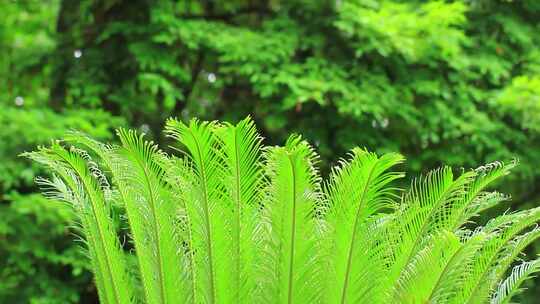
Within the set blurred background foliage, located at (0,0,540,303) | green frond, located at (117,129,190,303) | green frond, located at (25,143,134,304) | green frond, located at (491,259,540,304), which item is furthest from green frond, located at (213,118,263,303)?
blurred background foliage, located at (0,0,540,303)

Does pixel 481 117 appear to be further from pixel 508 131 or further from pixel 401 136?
pixel 401 136

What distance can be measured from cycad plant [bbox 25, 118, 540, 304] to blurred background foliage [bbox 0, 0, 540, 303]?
8.49 feet

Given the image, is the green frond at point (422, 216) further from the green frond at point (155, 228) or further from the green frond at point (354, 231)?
the green frond at point (155, 228)

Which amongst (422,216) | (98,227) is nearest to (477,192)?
(422,216)

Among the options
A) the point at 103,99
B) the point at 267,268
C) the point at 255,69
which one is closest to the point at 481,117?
the point at 255,69

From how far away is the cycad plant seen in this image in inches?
110

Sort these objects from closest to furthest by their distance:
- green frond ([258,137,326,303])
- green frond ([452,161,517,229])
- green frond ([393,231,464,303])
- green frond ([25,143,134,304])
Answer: green frond ([258,137,326,303]), green frond ([393,231,464,303]), green frond ([452,161,517,229]), green frond ([25,143,134,304])

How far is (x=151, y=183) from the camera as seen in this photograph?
2.96 m

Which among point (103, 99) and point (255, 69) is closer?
point (255, 69)

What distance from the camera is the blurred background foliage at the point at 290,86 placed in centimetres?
584

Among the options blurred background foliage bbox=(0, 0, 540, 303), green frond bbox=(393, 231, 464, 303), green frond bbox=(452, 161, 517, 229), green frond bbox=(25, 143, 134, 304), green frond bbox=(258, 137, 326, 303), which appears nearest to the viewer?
green frond bbox=(258, 137, 326, 303)

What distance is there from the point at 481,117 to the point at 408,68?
2.45 feet

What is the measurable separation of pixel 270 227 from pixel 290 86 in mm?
3171

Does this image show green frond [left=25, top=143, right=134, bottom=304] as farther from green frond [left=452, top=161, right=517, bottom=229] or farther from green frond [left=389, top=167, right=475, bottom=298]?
green frond [left=452, top=161, right=517, bottom=229]
